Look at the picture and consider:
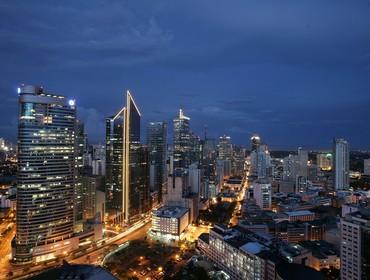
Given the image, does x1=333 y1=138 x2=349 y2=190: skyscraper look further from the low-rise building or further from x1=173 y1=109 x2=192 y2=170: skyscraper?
x1=173 y1=109 x2=192 y2=170: skyscraper

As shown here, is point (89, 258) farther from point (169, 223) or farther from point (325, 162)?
point (325, 162)

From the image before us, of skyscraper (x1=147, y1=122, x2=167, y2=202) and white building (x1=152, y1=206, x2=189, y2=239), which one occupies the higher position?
skyscraper (x1=147, y1=122, x2=167, y2=202)

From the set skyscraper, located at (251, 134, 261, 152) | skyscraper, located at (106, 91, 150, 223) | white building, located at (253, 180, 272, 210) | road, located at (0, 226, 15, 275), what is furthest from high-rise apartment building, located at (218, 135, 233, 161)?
road, located at (0, 226, 15, 275)

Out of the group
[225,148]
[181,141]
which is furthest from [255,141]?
[181,141]

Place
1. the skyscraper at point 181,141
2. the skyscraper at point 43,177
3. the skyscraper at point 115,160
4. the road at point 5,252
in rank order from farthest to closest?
1. the skyscraper at point 181,141
2. the skyscraper at point 115,160
3. the skyscraper at point 43,177
4. the road at point 5,252

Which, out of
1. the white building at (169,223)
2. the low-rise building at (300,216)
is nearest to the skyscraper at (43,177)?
the white building at (169,223)

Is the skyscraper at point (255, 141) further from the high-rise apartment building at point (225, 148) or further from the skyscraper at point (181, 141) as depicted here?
the skyscraper at point (181, 141)
